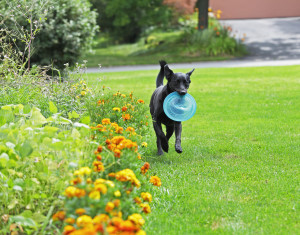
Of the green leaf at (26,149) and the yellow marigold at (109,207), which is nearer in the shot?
the yellow marigold at (109,207)

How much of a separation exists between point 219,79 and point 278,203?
409 inches

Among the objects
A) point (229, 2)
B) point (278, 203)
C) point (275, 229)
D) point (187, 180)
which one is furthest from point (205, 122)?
point (229, 2)

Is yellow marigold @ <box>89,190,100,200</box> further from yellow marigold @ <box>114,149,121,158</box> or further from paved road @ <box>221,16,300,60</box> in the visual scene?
paved road @ <box>221,16,300,60</box>

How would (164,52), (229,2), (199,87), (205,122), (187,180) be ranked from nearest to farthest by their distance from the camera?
(187,180) → (205,122) → (199,87) → (164,52) → (229,2)

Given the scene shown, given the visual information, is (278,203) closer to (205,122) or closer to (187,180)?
(187,180)

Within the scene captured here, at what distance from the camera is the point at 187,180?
492 cm

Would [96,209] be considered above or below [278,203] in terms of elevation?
above

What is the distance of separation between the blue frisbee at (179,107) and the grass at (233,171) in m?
0.58

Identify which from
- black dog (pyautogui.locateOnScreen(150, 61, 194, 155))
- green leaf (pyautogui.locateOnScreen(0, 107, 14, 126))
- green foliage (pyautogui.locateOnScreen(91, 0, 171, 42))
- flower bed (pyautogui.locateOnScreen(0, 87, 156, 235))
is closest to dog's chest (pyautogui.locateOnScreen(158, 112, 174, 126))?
black dog (pyautogui.locateOnScreen(150, 61, 194, 155))

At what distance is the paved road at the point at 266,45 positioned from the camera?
1907 cm

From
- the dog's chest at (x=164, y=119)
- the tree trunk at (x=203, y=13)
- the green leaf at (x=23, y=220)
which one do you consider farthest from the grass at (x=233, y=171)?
the tree trunk at (x=203, y=13)

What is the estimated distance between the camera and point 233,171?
5.22m

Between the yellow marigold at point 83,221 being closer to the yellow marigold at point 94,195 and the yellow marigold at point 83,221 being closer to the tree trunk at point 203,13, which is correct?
the yellow marigold at point 94,195

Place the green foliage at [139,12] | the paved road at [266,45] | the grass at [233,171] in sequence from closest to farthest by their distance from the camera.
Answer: the grass at [233,171]
the paved road at [266,45]
the green foliage at [139,12]
